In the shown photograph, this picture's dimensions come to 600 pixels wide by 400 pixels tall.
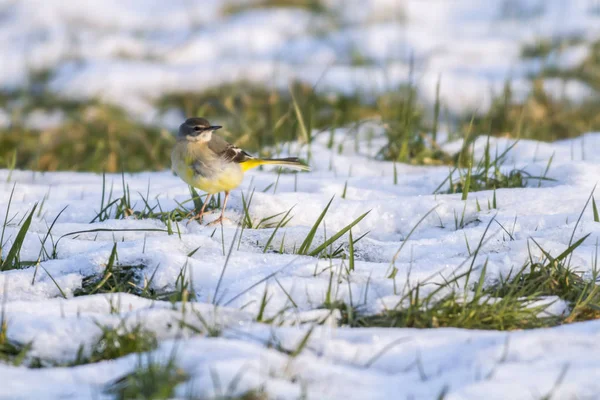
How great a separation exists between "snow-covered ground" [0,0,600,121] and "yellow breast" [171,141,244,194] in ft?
13.7

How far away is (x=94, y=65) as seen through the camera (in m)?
11.0

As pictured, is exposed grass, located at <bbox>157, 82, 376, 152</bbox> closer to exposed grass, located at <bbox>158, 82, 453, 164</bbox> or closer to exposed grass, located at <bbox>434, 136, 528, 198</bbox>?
exposed grass, located at <bbox>158, 82, 453, 164</bbox>

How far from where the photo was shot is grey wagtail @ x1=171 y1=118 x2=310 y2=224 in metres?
4.59

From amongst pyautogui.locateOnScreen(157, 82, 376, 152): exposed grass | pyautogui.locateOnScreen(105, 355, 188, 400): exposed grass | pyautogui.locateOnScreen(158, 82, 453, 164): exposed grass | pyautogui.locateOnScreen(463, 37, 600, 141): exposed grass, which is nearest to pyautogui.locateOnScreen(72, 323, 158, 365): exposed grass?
pyautogui.locateOnScreen(105, 355, 188, 400): exposed grass

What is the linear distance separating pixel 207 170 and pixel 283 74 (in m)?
5.82

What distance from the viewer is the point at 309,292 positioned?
329cm

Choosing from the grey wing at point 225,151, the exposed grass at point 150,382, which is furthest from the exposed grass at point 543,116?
the exposed grass at point 150,382

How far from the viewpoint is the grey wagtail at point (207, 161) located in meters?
4.59

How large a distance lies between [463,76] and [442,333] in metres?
7.42

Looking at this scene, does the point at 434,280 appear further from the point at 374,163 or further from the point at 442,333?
the point at 374,163

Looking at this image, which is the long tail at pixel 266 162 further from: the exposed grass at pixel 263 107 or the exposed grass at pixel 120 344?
the exposed grass at pixel 120 344

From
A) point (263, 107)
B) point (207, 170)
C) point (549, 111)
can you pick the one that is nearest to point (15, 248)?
point (207, 170)

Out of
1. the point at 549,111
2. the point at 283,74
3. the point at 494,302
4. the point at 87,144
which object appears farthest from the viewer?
the point at 283,74

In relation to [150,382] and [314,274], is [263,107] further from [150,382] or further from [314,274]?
[150,382]
